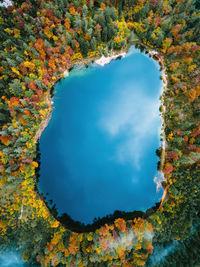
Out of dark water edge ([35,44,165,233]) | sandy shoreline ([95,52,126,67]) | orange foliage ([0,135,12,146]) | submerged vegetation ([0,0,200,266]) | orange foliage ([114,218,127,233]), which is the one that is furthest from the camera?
sandy shoreline ([95,52,126,67])

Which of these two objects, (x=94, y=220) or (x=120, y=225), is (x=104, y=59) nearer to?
(x=120, y=225)

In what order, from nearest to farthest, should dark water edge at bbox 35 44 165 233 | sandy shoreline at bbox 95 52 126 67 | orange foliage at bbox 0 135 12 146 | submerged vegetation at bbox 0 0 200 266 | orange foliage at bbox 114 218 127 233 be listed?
submerged vegetation at bbox 0 0 200 266 < orange foliage at bbox 0 135 12 146 < orange foliage at bbox 114 218 127 233 < dark water edge at bbox 35 44 165 233 < sandy shoreline at bbox 95 52 126 67

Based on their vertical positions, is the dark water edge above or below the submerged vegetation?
below

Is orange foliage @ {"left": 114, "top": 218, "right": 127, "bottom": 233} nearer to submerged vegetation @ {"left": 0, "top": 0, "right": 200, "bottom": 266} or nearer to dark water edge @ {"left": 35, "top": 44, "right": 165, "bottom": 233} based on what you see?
submerged vegetation @ {"left": 0, "top": 0, "right": 200, "bottom": 266}

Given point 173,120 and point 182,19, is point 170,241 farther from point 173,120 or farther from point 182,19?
point 182,19

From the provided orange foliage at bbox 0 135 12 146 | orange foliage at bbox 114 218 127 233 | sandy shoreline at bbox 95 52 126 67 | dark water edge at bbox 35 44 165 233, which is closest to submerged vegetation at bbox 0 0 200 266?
orange foliage at bbox 0 135 12 146

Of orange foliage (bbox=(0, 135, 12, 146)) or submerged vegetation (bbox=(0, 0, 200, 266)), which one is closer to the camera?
submerged vegetation (bbox=(0, 0, 200, 266))

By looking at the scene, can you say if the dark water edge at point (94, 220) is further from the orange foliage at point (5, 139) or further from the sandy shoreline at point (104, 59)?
the sandy shoreline at point (104, 59)

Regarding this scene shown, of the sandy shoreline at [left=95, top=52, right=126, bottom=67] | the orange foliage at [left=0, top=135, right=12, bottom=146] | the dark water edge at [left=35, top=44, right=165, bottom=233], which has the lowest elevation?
the dark water edge at [left=35, top=44, right=165, bottom=233]

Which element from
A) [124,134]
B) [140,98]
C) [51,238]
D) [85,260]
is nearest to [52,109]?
[124,134]
